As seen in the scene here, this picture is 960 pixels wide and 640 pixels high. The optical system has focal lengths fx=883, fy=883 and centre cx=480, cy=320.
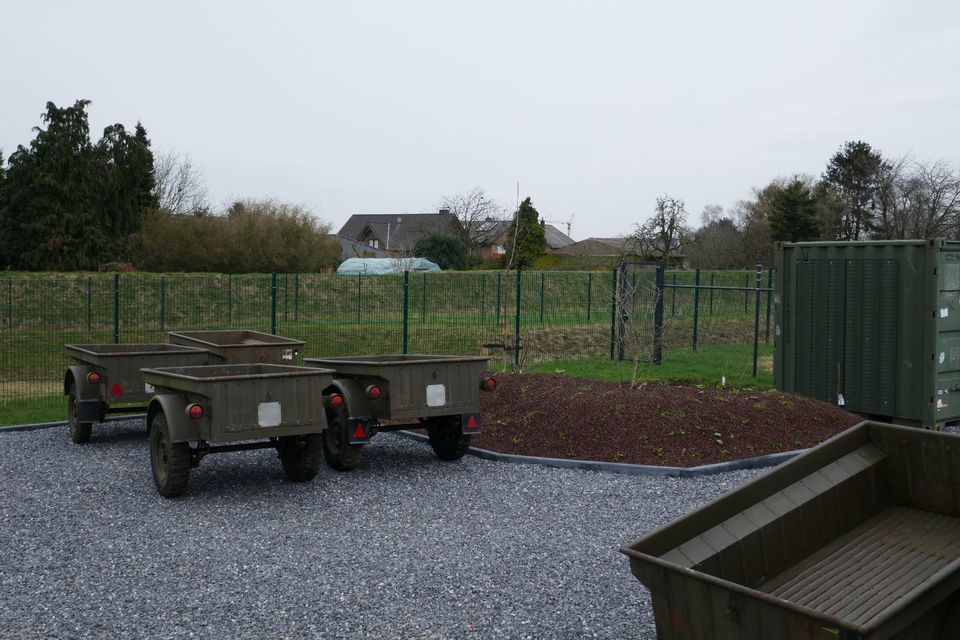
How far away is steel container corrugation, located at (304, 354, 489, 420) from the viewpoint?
8898mm

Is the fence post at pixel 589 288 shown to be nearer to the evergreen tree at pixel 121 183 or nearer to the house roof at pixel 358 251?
the evergreen tree at pixel 121 183

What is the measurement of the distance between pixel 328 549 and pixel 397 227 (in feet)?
286

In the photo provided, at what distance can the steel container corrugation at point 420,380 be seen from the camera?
29.2 feet

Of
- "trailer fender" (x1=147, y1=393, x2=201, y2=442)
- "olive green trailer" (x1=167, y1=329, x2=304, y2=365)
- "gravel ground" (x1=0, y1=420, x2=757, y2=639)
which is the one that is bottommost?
"gravel ground" (x1=0, y1=420, x2=757, y2=639)

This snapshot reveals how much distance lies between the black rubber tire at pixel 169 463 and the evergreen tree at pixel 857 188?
4490 cm

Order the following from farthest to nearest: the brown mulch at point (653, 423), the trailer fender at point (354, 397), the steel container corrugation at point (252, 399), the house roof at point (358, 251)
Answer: the house roof at point (358, 251), the brown mulch at point (653, 423), the trailer fender at point (354, 397), the steel container corrugation at point (252, 399)

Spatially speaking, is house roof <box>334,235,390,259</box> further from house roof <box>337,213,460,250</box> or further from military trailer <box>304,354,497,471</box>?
military trailer <box>304,354,497,471</box>

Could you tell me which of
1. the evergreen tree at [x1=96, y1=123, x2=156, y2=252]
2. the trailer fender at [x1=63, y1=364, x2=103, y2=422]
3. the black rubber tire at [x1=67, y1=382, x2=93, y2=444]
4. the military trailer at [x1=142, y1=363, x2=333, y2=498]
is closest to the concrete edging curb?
the military trailer at [x1=142, y1=363, x2=333, y2=498]

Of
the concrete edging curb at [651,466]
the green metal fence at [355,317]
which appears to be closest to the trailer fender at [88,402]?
the concrete edging curb at [651,466]

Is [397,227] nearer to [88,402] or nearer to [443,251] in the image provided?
[443,251]

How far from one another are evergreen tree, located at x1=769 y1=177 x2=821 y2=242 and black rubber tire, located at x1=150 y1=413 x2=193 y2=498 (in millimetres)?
45769

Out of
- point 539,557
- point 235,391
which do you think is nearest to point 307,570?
point 539,557

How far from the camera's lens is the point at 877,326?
11.2 m

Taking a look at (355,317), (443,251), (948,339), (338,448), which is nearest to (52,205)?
(443,251)
